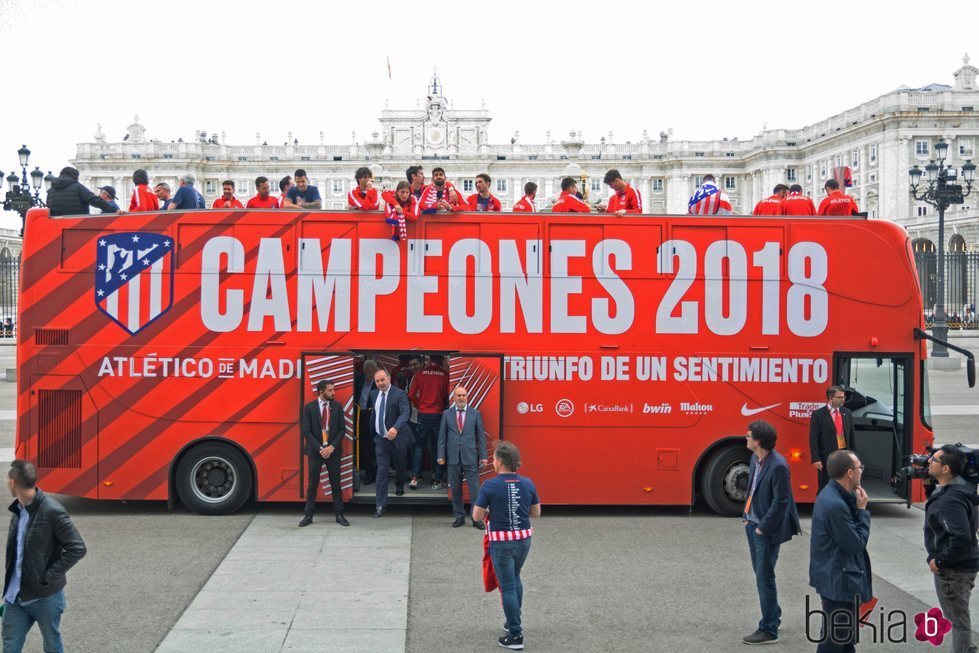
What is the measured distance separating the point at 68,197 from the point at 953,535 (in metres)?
9.52

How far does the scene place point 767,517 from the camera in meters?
6.42

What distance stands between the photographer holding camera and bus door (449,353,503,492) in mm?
5170

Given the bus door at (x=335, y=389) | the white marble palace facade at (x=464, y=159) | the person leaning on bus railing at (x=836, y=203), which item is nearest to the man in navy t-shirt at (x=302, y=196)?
the bus door at (x=335, y=389)

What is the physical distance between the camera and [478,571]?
8430 millimetres

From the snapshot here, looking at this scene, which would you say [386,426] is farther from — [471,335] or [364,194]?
[364,194]

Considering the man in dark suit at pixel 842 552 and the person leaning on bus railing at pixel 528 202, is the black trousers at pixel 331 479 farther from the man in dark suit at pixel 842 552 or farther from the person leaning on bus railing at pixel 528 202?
the man in dark suit at pixel 842 552

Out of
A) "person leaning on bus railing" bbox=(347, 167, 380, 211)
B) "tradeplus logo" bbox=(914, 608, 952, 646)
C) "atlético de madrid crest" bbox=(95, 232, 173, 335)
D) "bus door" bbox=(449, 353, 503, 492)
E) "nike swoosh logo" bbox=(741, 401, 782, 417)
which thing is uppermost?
"person leaning on bus railing" bbox=(347, 167, 380, 211)

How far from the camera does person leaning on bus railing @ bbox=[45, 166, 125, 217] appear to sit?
34.6 feet

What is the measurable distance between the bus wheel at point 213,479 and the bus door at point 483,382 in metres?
2.59

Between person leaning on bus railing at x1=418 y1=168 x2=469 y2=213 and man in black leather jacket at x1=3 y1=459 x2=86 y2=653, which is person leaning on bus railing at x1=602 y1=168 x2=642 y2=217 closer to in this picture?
person leaning on bus railing at x1=418 y1=168 x2=469 y2=213

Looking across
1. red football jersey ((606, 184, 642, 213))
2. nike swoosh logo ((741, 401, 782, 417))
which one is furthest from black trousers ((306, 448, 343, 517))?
nike swoosh logo ((741, 401, 782, 417))

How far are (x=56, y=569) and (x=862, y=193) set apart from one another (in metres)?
92.8

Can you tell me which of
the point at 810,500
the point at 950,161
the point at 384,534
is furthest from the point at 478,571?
the point at 950,161

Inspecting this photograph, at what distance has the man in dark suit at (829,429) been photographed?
9.70m
